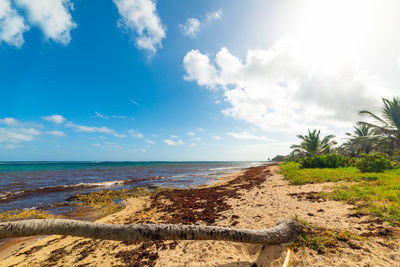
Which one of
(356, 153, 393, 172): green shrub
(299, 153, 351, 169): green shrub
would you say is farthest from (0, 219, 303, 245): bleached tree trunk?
(299, 153, 351, 169): green shrub

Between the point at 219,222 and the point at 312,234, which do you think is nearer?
the point at 312,234

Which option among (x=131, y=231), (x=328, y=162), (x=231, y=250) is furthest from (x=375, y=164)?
(x=131, y=231)

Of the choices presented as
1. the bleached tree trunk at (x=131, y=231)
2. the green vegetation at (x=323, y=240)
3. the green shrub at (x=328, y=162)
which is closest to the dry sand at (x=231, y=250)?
the green vegetation at (x=323, y=240)

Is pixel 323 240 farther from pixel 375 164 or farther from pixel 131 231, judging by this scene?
pixel 375 164

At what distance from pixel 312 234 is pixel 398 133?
23.5 meters

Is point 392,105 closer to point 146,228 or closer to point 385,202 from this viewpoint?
point 385,202

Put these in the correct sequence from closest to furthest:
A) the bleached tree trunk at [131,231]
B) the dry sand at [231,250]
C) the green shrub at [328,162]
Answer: the bleached tree trunk at [131,231]
the dry sand at [231,250]
the green shrub at [328,162]

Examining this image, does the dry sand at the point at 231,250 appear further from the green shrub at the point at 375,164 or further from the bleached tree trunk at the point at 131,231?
the green shrub at the point at 375,164

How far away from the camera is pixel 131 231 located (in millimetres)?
3230

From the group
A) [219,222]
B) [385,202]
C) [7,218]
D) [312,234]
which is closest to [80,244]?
[219,222]

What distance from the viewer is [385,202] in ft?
19.7

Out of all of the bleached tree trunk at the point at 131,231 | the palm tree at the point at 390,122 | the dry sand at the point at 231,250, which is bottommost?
the dry sand at the point at 231,250

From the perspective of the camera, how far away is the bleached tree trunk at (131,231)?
277 cm

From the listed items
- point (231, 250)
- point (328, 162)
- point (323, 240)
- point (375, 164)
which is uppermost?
point (375, 164)
